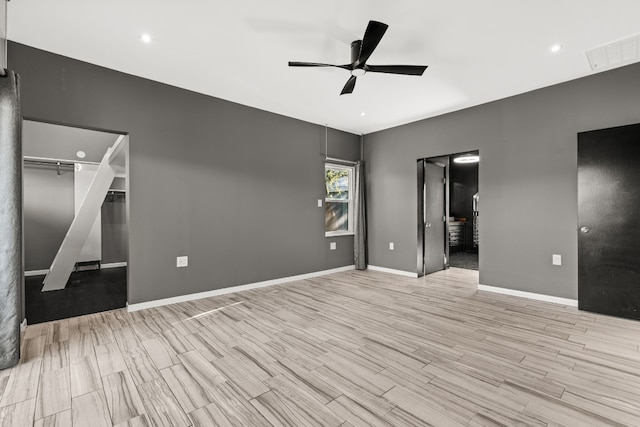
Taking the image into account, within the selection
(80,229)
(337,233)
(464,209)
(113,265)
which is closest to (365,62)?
(337,233)

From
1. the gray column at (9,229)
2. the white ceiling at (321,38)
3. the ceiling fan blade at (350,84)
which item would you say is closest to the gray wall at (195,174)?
the white ceiling at (321,38)

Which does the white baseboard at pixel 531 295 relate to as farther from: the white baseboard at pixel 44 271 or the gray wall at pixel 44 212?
the gray wall at pixel 44 212

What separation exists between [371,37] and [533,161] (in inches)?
117

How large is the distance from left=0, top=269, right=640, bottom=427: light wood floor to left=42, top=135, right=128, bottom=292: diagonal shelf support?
180 centimetres

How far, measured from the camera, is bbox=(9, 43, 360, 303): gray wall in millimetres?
3049

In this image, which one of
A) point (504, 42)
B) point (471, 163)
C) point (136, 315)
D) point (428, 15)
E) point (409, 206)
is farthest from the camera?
point (471, 163)

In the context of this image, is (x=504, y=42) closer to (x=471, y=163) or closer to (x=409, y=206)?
(x=409, y=206)

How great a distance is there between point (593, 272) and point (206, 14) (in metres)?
4.72

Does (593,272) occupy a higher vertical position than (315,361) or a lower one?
higher

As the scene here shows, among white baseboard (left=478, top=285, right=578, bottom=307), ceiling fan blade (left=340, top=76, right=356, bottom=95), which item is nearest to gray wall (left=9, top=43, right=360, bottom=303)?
ceiling fan blade (left=340, top=76, right=356, bottom=95)

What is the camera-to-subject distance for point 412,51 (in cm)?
285

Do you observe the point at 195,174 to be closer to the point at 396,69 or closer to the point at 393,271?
the point at 396,69

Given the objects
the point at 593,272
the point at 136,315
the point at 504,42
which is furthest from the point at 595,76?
the point at 136,315

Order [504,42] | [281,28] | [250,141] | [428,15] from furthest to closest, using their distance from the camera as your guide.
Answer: [250,141], [504,42], [281,28], [428,15]
